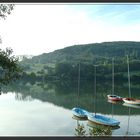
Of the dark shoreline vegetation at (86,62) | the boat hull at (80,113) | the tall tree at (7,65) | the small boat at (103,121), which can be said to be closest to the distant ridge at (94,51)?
the dark shoreline vegetation at (86,62)

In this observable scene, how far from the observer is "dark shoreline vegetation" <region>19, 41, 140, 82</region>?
72438mm

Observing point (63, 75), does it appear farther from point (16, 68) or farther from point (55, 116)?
point (16, 68)

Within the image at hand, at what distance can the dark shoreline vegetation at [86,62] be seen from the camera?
72.4 m

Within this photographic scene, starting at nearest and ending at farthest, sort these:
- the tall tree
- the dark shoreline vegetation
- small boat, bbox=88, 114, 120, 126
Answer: the tall tree, small boat, bbox=88, 114, 120, 126, the dark shoreline vegetation

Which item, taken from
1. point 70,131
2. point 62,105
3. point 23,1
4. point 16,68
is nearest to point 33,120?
point 70,131

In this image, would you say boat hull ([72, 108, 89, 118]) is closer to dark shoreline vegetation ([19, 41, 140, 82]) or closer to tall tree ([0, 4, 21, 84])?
tall tree ([0, 4, 21, 84])

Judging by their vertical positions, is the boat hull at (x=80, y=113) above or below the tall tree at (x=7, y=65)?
below

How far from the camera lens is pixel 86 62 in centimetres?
8675

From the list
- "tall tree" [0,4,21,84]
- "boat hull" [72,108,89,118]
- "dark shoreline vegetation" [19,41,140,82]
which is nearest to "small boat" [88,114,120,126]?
"boat hull" [72,108,89,118]

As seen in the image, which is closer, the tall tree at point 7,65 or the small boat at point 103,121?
the tall tree at point 7,65

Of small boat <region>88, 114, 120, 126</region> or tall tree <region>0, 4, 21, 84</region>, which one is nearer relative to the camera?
tall tree <region>0, 4, 21, 84</region>

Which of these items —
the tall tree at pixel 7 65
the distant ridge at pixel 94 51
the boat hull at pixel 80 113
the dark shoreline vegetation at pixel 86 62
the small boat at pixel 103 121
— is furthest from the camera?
the distant ridge at pixel 94 51

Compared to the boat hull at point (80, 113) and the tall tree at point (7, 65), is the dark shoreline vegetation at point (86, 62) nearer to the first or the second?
the boat hull at point (80, 113)

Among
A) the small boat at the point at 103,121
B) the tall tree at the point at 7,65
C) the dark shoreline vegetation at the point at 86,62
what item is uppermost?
the dark shoreline vegetation at the point at 86,62
